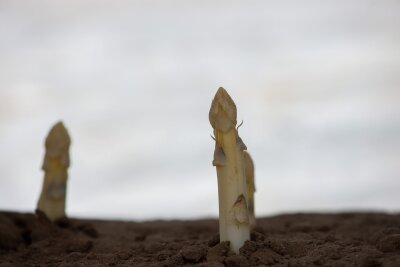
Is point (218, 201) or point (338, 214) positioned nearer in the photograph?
point (218, 201)

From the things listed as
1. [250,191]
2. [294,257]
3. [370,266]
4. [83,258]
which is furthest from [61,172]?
[370,266]

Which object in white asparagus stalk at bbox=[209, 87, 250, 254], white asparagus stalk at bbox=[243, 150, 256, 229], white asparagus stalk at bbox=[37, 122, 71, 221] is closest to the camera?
white asparagus stalk at bbox=[209, 87, 250, 254]

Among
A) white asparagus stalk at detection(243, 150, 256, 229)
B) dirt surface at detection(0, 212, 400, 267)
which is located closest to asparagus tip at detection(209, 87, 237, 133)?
dirt surface at detection(0, 212, 400, 267)

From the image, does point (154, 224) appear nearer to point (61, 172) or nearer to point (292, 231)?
point (61, 172)

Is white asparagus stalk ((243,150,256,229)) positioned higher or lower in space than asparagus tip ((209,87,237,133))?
lower

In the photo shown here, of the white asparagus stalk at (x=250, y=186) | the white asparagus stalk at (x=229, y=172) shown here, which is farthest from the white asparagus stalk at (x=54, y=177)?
the white asparagus stalk at (x=229, y=172)

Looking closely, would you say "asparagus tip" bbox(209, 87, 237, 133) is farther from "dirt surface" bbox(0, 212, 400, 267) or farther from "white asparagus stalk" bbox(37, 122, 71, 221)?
"white asparagus stalk" bbox(37, 122, 71, 221)
